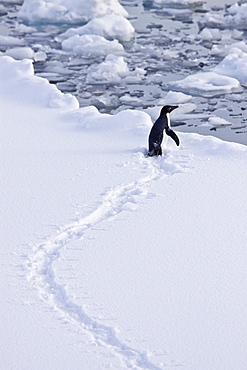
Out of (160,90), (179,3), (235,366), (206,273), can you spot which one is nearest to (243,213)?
(206,273)

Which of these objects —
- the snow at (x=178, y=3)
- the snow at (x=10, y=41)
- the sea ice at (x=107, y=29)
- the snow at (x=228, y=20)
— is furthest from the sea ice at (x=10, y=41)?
the snow at (x=178, y=3)

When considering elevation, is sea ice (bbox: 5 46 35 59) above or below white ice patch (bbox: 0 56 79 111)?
below

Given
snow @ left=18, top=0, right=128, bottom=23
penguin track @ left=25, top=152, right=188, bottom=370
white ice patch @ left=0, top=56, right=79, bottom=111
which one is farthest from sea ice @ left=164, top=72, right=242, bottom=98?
snow @ left=18, top=0, right=128, bottom=23

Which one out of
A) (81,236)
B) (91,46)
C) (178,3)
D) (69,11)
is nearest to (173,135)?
(81,236)

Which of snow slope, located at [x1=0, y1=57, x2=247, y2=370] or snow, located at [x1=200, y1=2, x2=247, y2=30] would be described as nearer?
snow slope, located at [x1=0, y1=57, x2=247, y2=370]

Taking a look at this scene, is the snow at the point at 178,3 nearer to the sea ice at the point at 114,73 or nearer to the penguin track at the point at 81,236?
the sea ice at the point at 114,73

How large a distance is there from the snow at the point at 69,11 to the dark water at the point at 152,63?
20cm

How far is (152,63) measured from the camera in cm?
916

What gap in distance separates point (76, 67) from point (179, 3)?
13.1 feet

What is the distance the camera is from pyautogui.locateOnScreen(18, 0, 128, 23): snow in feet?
37.0

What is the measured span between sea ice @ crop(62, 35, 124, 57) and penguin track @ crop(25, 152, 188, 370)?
15.1 feet

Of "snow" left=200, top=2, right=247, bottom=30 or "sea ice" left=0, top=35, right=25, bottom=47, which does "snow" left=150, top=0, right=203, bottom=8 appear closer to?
"snow" left=200, top=2, right=247, bottom=30

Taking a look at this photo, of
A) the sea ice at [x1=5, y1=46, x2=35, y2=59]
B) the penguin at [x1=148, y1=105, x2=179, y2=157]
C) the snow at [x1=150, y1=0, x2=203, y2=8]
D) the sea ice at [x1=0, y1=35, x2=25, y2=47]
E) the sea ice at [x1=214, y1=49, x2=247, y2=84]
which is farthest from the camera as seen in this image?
the snow at [x1=150, y1=0, x2=203, y2=8]

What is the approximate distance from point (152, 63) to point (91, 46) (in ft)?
3.35
